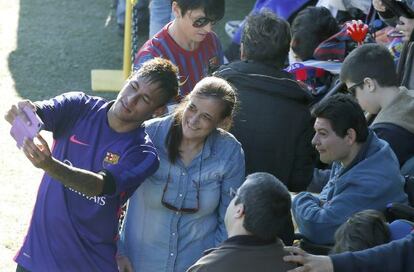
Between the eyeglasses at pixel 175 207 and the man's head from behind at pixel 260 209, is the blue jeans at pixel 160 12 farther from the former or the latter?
the man's head from behind at pixel 260 209

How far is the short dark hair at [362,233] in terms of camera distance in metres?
3.30

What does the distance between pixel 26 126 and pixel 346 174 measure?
1495mm

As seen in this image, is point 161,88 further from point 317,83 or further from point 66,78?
point 66,78

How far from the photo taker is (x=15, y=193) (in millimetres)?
6086

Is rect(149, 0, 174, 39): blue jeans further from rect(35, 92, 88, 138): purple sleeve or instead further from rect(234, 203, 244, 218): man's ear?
rect(234, 203, 244, 218): man's ear

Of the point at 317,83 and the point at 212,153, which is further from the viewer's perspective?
the point at 317,83

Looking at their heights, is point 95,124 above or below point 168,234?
above

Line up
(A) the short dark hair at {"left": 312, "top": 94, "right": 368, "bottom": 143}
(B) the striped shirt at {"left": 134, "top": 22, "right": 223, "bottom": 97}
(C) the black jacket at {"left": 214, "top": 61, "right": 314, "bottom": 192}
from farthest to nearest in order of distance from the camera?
(B) the striped shirt at {"left": 134, "top": 22, "right": 223, "bottom": 97} → (C) the black jacket at {"left": 214, "top": 61, "right": 314, "bottom": 192} → (A) the short dark hair at {"left": 312, "top": 94, "right": 368, "bottom": 143}

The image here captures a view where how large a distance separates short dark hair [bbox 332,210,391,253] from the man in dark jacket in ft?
2.95

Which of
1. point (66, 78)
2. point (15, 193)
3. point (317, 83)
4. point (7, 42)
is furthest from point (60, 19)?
point (317, 83)

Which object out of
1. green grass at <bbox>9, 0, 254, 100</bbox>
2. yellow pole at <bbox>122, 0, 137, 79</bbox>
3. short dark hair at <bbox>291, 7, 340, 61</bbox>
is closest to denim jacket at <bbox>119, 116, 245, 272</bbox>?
short dark hair at <bbox>291, 7, 340, 61</bbox>

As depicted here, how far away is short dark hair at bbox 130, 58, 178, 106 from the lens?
3.63 meters

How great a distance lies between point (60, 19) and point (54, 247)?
6513mm

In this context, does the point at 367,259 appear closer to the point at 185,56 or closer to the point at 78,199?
the point at 78,199
